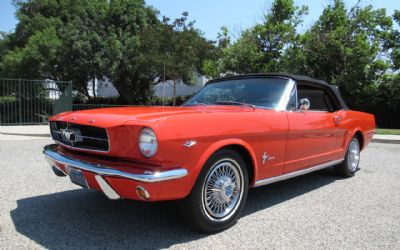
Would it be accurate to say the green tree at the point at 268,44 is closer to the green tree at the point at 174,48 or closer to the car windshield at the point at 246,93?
the green tree at the point at 174,48

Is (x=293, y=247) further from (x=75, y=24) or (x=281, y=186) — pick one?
(x=75, y=24)

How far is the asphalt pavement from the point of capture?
11.1ft

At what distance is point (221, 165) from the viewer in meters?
3.65

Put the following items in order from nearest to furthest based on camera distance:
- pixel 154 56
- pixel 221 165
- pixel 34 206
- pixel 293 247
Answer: pixel 293 247, pixel 221 165, pixel 34 206, pixel 154 56

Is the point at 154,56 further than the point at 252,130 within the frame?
Yes

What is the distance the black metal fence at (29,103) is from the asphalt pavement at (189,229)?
1210 centimetres

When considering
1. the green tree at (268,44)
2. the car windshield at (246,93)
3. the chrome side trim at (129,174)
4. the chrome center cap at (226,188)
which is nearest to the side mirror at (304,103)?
the car windshield at (246,93)

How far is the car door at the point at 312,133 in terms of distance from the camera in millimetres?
4535

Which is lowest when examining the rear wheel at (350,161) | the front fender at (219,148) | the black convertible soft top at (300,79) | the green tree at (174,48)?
the rear wheel at (350,161)

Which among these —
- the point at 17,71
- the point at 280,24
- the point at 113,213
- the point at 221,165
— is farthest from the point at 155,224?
the point at 17,71

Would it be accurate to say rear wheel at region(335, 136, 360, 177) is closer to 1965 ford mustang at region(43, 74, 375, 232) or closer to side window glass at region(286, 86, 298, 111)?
1965 ford mustang at region(43, 74, 375, 232)

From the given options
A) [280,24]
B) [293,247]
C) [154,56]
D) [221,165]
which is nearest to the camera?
[293,247]

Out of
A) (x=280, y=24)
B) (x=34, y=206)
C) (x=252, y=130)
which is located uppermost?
(x=280, y=24)

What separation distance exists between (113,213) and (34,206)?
0.98 meters
